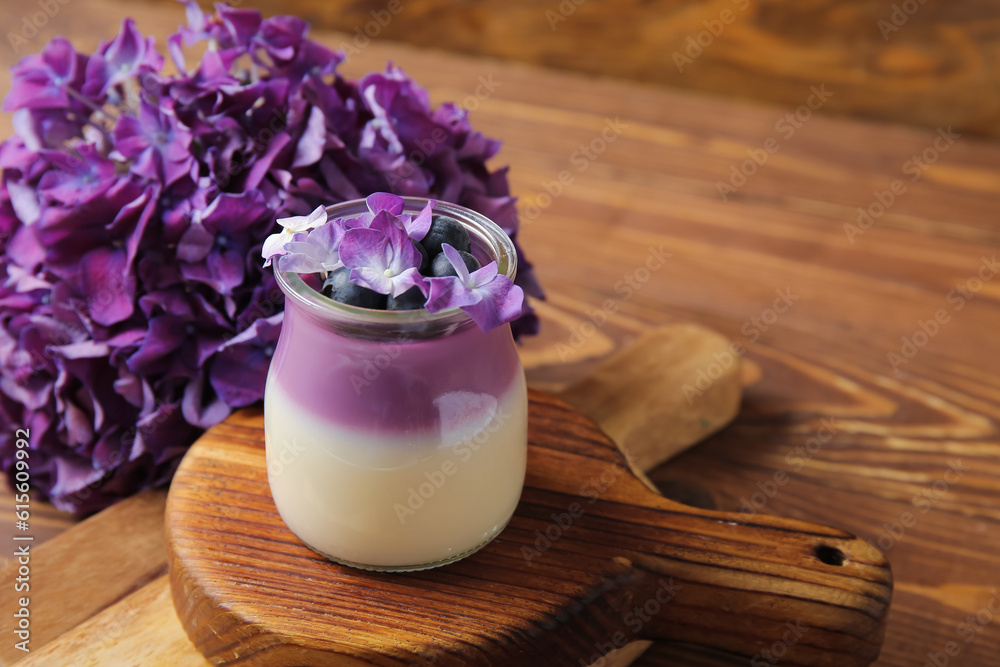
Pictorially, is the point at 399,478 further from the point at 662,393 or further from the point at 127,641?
the point at 662,393

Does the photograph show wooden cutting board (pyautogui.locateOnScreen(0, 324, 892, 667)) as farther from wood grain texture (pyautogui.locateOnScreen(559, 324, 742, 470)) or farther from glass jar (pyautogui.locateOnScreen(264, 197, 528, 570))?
glass jar (pyautogui.locateOnScreen(264, 197, 528, 570))

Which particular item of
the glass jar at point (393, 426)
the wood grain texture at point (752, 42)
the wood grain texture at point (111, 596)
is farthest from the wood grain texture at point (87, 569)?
the wood grain texture at point (752, 42)

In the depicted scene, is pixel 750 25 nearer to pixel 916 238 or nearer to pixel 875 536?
pixel 916 238

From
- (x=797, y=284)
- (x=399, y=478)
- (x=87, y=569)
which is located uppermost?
(x=399, y=478)

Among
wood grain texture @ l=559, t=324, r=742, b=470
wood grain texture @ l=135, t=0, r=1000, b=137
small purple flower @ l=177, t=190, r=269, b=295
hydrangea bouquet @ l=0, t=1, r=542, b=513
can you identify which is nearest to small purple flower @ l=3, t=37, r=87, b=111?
hydrangea bouquet @ l=0, t=1, r=542, b=513

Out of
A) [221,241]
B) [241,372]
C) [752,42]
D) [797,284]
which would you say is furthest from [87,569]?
[752,42]
